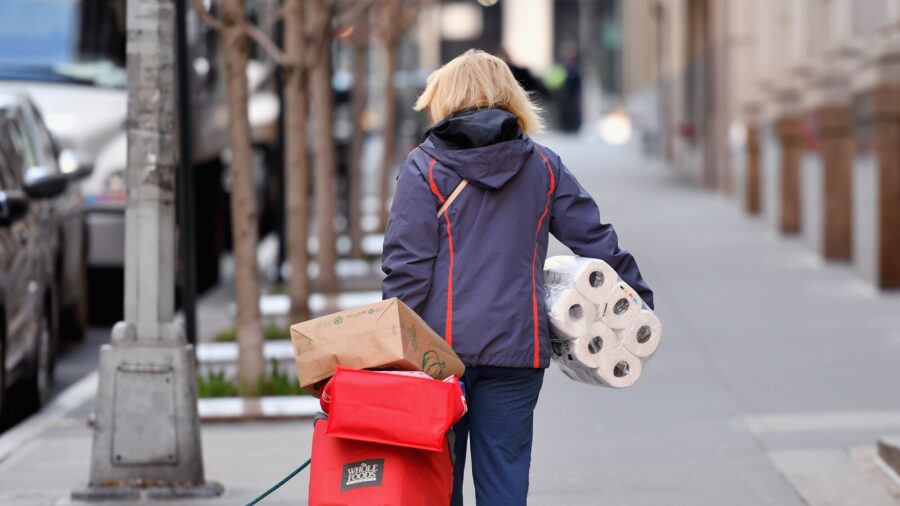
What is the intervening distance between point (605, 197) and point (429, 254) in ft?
70.8

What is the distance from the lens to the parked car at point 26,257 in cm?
948

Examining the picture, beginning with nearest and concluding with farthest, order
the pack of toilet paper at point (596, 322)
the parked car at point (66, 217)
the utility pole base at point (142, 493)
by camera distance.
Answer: the pack of toilet paper at point (596, 322) < the utility pole base at point (142, 493) < the parked car at point (66, 217)

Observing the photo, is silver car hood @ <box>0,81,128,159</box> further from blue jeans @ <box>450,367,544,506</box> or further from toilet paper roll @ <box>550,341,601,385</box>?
blue jeans @ <box>450,367,544,506</box>

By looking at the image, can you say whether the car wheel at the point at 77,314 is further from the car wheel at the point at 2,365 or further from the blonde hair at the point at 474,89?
the blonde hair at the point at 474,89

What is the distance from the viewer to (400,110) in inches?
1775

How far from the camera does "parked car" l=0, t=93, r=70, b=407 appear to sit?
948 centimetres

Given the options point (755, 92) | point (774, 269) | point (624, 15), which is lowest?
point (774, 269)

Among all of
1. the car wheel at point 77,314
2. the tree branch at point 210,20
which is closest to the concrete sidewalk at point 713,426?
the tree branch at point 210,20

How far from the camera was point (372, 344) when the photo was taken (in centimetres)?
492

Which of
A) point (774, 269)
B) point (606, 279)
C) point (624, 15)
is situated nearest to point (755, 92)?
point (774, 269)

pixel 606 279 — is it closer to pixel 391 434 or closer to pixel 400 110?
pixel 391 434

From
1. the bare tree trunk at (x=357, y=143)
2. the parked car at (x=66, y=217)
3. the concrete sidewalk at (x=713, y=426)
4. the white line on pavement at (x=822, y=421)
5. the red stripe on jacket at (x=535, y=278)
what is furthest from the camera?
the bare tree trunk at (x=357, y=143)

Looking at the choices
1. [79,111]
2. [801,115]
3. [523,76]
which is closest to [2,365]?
[79,111]

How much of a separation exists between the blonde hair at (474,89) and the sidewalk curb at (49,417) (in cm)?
409
